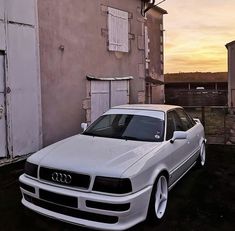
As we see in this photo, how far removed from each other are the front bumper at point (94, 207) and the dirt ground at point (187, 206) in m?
0.39

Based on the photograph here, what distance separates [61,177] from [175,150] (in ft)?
6.60

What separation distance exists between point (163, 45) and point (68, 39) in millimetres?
16827

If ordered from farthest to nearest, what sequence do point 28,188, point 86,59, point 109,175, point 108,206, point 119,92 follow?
1. point 119,92
2. point 86,59
3. point 28,188
4. point 109,175
5. point 108,206

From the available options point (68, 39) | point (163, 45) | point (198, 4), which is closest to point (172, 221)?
point (68, 39)

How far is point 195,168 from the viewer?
285 inches

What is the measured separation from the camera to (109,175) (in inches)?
153

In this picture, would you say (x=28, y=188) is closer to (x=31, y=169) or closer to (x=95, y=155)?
(x=31, y=169)

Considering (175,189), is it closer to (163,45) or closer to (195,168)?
(195,168)

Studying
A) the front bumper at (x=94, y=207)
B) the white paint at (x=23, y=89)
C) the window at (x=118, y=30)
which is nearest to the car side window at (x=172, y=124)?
the front bumper at (x=94, y=207)

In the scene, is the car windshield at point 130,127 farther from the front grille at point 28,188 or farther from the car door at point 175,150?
Answer: the front grille at point 28,188

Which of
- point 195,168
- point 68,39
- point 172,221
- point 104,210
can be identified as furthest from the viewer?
point 68,39

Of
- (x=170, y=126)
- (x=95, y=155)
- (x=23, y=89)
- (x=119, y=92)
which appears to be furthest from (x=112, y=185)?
(x=119, y=92)

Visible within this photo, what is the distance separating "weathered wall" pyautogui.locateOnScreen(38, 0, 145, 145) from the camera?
8.59 metres

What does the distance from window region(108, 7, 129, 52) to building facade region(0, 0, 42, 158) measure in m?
3.20
